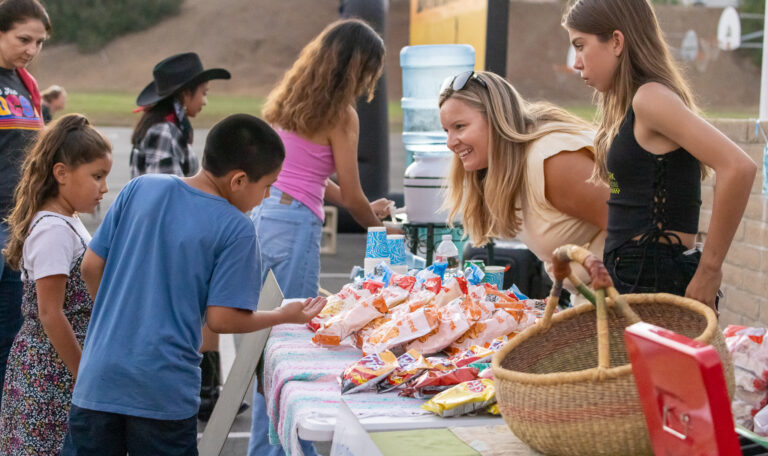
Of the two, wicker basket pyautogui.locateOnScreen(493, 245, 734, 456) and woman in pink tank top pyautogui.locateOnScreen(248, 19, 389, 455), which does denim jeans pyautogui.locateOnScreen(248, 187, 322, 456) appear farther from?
wicker basket pyautogui.locateOnScreen(493, 245, 734, 456)

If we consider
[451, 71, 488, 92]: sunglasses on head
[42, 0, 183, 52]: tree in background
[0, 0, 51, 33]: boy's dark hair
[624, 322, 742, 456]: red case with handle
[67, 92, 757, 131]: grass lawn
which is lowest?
[67, 92, 757, 131]: grass lawn

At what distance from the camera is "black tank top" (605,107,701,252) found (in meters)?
1.98

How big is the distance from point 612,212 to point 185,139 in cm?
252

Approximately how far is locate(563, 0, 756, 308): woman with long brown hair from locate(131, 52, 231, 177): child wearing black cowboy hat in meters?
2.32

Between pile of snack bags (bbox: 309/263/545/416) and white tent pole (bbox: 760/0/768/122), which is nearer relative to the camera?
pile of snack bags (bbox: 309/263/545/416)

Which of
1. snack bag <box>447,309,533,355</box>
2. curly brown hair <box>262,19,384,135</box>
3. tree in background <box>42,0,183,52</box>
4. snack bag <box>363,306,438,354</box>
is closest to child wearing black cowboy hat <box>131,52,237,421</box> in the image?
curly brown hair <box>262,19,384,135</box>

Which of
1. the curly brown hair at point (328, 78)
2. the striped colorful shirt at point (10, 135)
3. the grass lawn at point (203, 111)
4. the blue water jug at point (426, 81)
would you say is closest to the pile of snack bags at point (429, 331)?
the curly brown hair at point (328, 78)

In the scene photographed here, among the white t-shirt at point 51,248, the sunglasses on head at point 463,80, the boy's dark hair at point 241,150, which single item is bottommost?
the white t-shirt at point 51,248

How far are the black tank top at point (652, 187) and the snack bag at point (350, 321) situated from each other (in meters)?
0.74

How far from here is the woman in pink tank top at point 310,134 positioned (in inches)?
130

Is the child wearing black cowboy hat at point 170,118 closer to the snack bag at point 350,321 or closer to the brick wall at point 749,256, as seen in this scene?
the snack bag at point 350,321

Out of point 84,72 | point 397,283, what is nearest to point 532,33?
point 84,72

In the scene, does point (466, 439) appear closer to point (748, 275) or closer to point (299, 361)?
point (299, 361)

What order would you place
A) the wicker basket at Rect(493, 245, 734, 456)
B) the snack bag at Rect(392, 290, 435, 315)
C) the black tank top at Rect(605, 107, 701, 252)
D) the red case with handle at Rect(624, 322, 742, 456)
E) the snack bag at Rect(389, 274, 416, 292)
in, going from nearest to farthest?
the red case with handle at Rect(624, 322, 742, 456) → the wicker basket at Rect(493, 245, 734, 456) → the black tank top at Rect(605, 107, 701, 252) → the snack bag at Rect(392, 290, 435, 315) → the snack bag at Rect(389, 274, 416, 292)
